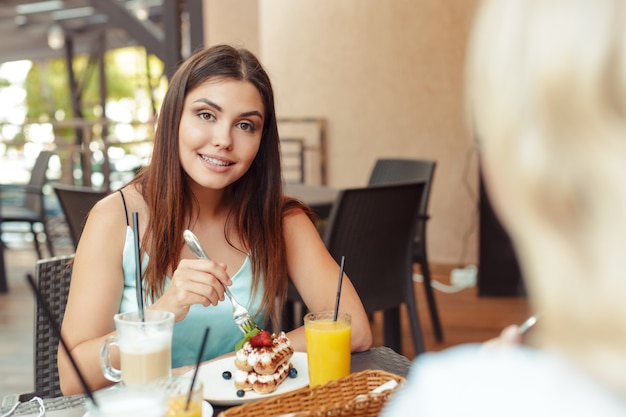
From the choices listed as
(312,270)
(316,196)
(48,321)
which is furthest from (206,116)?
(316,196)

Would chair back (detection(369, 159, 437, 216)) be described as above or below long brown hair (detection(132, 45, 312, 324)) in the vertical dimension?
below

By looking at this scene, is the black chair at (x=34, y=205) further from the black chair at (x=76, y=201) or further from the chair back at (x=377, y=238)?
the chair back at (x=377, y=238)

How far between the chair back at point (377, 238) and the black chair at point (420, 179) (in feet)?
2.10

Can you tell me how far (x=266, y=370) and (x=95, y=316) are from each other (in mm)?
420

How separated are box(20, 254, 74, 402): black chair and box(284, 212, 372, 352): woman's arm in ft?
1.68

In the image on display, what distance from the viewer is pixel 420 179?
376 centimetres

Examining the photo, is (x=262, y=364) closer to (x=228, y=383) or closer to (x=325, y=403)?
(x=228, y=383)

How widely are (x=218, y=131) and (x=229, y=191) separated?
233 mm

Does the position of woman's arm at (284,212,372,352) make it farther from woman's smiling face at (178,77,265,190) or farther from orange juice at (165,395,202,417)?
orange juice at (165,395,202,417)

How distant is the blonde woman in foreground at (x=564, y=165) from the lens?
1.56 ft


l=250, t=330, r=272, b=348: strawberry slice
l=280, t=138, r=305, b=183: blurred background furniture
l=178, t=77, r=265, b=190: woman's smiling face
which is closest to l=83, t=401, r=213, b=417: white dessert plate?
l=250, t=330, r=272, b=348: strawberry slice

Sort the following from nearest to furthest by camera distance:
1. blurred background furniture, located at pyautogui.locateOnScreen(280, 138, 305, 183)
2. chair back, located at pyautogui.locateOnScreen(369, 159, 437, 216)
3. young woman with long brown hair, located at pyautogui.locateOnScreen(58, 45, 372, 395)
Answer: young woman with long brown hair, located at pyautogui.locateOnScreen(58, 45, 372, 395), chair back, located at pyautogui.locateOnScreen(369, 159, 437, 216), blurred background furniture, located at pyautogui.locateOnScreen(280, 138, 305, 183)

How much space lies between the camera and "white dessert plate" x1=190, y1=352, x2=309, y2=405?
4.07 ft

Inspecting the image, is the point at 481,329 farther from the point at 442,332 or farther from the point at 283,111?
the point at 283,111
